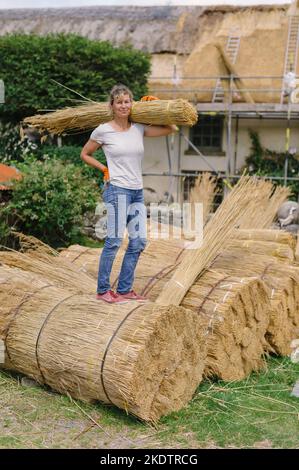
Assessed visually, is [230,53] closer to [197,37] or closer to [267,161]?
[197,37]

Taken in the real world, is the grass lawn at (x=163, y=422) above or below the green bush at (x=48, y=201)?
below

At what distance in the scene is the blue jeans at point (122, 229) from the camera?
17.0ft

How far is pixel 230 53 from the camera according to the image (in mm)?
16141

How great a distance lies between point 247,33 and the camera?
16.3 meters

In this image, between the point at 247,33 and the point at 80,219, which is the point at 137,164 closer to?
the point at 80,219

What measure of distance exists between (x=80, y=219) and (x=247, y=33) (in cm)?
897

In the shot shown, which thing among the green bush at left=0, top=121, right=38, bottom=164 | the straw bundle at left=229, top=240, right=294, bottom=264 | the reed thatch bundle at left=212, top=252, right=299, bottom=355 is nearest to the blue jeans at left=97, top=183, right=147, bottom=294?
the reed thatch bundle at left=212, top=252, right=299, bottom=355

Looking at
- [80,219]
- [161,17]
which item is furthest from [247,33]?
[80,219]

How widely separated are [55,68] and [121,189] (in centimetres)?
870

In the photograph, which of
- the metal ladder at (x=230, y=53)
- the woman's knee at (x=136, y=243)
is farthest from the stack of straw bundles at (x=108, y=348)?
the metal ladder at (x=230, y=53)

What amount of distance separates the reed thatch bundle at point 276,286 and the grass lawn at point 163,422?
2.68 feet

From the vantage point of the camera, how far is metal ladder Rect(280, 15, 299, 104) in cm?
1558

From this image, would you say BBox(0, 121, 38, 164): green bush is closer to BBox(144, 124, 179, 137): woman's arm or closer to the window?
the window

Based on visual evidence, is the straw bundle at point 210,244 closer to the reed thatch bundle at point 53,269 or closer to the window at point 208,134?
the reed thatch bundle at point 53,269
